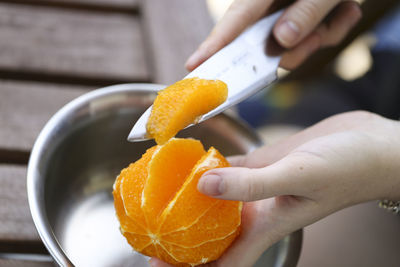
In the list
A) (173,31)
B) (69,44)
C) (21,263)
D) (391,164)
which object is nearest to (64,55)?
(69,44)

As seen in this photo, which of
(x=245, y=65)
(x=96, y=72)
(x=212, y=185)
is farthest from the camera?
(x=96, y=72)

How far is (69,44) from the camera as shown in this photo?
1009 millimetres

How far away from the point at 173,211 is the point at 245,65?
0.33 metres

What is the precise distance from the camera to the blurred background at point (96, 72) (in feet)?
2.63

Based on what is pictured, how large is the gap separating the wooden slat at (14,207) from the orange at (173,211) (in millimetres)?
174

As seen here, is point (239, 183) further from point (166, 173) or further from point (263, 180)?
point (166, 173)

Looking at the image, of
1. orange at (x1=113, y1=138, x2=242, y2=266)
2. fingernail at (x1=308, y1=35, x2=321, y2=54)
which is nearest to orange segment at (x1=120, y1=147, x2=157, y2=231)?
orange at (x1=113, y1=138, x2=242, y2=266)

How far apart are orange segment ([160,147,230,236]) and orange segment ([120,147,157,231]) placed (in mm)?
45

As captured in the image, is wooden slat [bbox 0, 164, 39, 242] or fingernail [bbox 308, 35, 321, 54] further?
fingernail [bbox 308, 35, 321, 54]

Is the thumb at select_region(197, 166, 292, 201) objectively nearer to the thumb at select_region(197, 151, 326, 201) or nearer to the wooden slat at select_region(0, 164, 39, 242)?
the thumb at select_region(197, 151, 326, 201)

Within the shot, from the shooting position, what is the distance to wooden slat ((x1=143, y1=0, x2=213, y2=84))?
3.28ft

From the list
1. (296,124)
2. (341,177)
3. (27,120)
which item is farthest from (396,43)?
(27,120)

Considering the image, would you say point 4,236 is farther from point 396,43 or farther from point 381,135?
point 396,43

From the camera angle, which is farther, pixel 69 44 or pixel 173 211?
pixel 69 44
